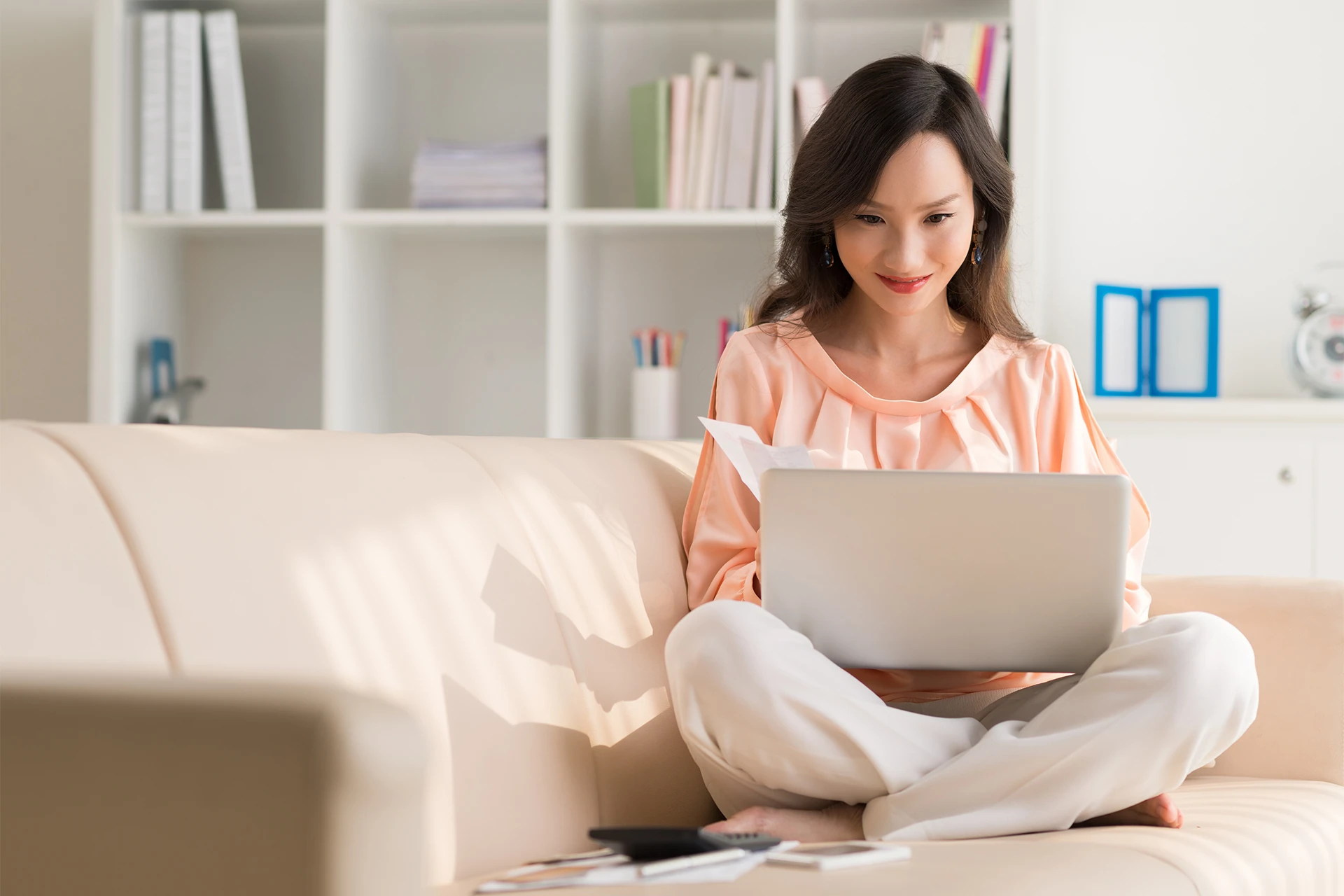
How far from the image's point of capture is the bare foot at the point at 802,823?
122 centimetres

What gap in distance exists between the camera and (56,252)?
303 centimetres

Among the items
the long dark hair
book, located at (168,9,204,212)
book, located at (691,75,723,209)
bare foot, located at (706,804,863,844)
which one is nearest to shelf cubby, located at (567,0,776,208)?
book, located at (691,75,723,209)

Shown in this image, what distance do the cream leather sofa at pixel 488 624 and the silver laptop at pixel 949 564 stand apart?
7.3 inches

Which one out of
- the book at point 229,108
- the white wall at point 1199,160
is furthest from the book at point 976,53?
the book at point 229,108

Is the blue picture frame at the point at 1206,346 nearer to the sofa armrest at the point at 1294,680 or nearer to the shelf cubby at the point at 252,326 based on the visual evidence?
the sofa armrest at the point at 1294,680

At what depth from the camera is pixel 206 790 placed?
22.7 inches

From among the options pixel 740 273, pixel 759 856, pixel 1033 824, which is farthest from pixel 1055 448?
pixel 740 273

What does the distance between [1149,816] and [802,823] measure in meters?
0.31

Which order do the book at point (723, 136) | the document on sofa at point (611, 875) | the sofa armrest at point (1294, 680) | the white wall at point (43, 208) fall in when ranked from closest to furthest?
the document on sofa at point (611, 875)
the sofa armrest at point (1294, 680)
the book at point (723, 136)
the white wall at point (43, 208)

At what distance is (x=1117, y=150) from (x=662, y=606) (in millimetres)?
1875

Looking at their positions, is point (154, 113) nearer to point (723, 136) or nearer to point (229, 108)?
point (229, 108)

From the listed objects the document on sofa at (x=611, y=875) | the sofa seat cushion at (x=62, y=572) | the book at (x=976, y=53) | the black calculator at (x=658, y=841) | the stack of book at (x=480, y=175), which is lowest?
the document on sofa at (x=611, y=875)

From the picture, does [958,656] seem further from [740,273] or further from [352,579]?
[740,273]

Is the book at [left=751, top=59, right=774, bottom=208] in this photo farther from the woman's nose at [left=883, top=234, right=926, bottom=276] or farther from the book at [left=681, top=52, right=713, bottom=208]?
the woman's nose at [left=883, top=234, right=926, bottom=276]
